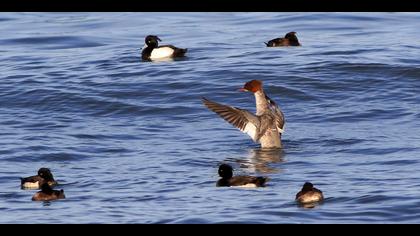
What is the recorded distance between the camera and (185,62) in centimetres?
2581

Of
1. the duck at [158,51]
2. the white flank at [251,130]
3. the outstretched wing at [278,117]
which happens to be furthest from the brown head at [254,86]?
the duck at [158,51]

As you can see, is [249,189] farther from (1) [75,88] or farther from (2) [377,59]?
(2) [377,59]

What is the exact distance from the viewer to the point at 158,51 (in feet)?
85.4

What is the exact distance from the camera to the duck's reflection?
53.2 ft

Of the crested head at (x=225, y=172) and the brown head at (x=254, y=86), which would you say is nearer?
the crested head at (x=225, y=172)

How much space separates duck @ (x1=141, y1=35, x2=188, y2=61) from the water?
0.39 metres

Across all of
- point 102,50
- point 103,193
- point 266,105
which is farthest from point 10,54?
point 103,193

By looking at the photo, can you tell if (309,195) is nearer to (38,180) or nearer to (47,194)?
(47,194)

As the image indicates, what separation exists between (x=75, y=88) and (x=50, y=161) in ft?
21.1

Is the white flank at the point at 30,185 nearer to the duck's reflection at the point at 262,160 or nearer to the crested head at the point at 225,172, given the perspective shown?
the crested head at the point at 225,172

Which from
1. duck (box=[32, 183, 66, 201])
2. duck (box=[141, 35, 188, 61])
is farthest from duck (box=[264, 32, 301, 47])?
duck (box=[32, 183, 66, 201])

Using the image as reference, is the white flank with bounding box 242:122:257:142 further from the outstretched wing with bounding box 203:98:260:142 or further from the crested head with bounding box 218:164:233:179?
the crested head with bounding box 218:164:233:179

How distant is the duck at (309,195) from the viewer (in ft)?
42.7

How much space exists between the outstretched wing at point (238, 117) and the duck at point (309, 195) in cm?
431
